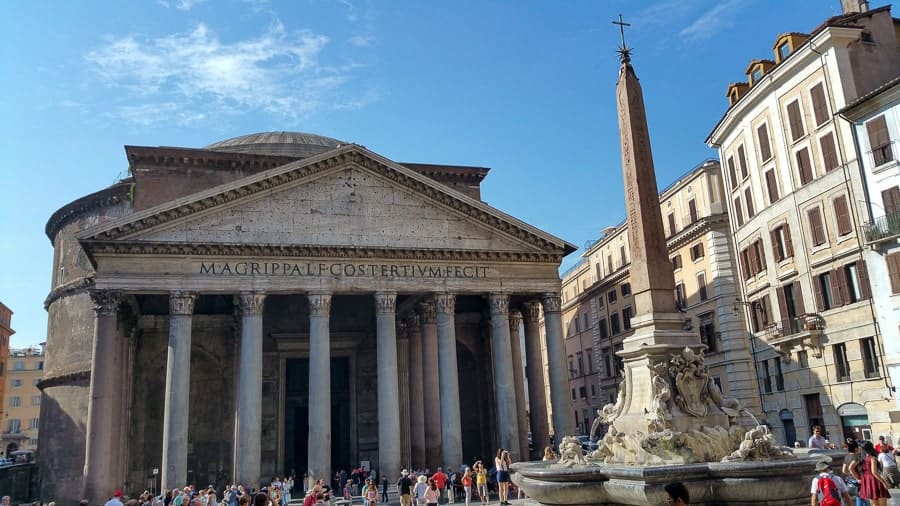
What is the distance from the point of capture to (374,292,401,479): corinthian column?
21.4 metres

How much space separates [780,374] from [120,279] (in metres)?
21.2

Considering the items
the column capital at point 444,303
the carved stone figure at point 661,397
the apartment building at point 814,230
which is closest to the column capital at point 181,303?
the column capital at point 444,303

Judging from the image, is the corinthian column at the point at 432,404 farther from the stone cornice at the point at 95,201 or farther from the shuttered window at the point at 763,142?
the stone cornice at the point at 95,201

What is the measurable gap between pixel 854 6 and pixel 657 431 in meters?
20.6

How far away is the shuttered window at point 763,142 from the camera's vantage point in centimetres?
2317

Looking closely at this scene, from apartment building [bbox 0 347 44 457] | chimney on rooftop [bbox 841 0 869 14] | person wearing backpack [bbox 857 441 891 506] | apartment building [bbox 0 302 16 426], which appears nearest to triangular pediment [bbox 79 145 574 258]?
chimney on rooftop [bbox 841 0 869 14]

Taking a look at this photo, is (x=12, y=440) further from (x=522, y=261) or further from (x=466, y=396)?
(x=522, y=261)

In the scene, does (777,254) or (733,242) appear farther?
(733,242)

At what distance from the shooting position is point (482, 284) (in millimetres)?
23859

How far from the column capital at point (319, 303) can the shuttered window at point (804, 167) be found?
1509 cm

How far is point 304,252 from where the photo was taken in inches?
867

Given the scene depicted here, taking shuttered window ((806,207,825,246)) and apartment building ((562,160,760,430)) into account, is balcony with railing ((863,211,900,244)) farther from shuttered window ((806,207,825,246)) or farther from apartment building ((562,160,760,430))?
apartment building ((562,160,760,430))

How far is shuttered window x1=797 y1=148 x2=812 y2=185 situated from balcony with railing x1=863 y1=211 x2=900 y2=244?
2902mm

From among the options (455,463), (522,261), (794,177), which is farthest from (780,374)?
(455,463)
